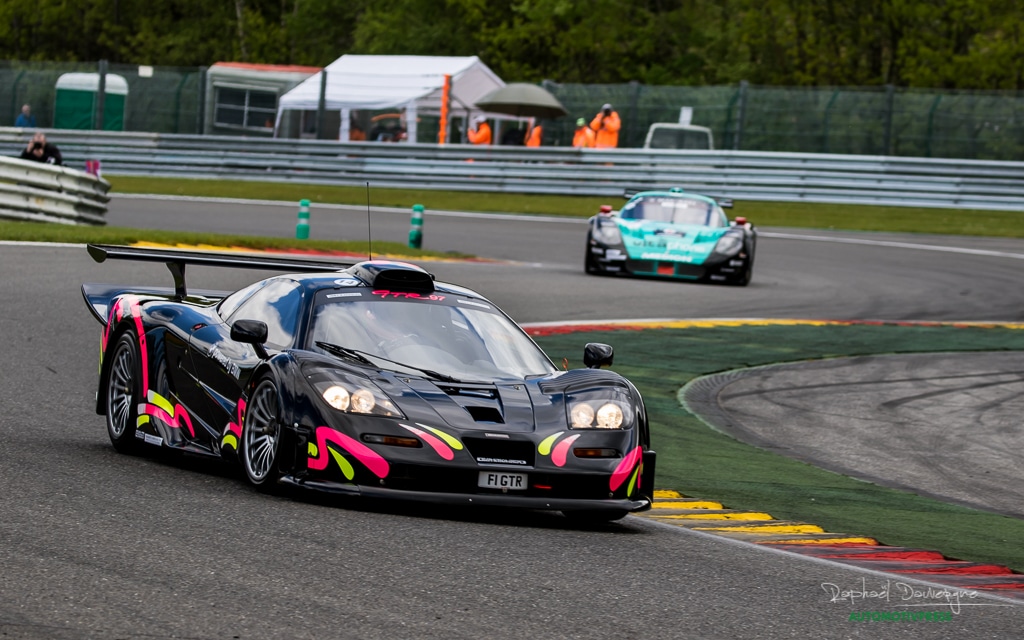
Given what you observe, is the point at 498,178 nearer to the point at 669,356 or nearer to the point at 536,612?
the point at 669,356

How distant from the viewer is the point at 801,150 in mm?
32031

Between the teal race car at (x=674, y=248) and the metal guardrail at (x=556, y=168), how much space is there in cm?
981

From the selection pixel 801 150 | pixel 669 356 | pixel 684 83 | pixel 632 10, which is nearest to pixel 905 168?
pixel 801 150

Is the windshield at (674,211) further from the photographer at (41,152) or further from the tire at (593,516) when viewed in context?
the tire at (593,516)

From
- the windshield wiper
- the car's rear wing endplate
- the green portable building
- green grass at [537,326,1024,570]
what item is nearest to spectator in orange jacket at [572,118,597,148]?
the green portable building

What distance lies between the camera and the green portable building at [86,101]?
36.3 m

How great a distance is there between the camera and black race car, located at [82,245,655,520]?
6641 mm

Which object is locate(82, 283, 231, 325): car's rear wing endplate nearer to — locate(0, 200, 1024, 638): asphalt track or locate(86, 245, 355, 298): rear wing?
locate(86, 245, 355, 298): rear wing

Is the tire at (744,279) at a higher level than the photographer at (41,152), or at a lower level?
lower

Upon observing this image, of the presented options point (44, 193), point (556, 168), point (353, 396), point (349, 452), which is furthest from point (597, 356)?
point (556, 168)

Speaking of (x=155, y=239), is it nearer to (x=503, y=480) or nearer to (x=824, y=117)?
(x=503, y=480)

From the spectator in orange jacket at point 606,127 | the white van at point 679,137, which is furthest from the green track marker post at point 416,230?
the white van at point 679,137

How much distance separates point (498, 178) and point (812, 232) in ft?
22.7

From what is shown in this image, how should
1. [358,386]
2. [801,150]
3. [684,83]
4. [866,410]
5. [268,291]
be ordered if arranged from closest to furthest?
[358,386] → [268,291] → [866,410] → [801,150] → [684,83]
